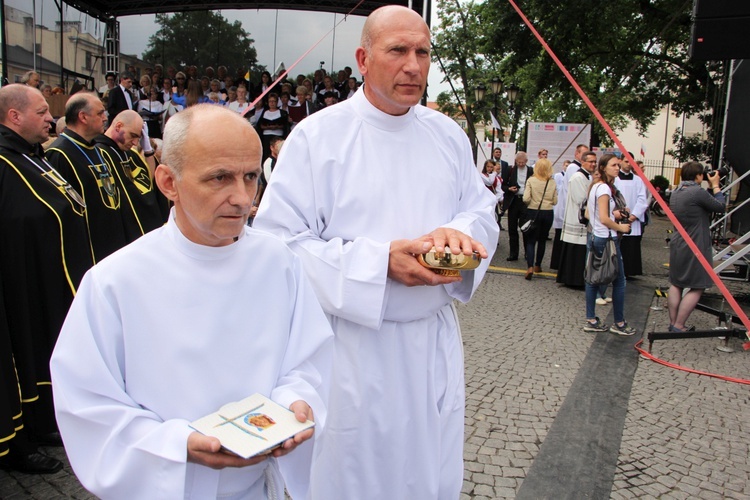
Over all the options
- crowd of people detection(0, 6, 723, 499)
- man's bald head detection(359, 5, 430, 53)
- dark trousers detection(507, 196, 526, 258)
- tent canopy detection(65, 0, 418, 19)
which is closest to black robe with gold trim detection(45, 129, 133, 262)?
crowd of people detection(0, 6, 723, 499)

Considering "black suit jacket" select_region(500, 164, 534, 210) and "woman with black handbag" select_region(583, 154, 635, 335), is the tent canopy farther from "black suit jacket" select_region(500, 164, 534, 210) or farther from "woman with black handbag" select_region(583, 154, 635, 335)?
"woman with black handbag" select_region(583, 154, 635, 335)

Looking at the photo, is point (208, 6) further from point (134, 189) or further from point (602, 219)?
point (602, 219)

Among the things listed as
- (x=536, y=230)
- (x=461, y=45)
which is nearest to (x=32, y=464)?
(x=536, y=230)

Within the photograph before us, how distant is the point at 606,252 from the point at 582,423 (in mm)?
2854

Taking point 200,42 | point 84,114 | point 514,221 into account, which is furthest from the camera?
point 200,42

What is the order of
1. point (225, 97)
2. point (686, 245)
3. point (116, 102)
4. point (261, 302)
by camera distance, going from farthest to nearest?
point (225, 97), point (116, 102), point (686, 245), point (261, 302)

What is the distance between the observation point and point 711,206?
641 cm

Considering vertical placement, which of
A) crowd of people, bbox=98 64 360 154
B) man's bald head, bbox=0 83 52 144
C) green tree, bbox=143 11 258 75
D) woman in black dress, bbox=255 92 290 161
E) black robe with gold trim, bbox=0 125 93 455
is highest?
green tree, bbox=143 11 258 75

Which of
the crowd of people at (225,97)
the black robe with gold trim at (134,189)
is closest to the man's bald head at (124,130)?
the black robe with gold trim at (134,189)

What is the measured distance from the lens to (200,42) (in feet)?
54.5

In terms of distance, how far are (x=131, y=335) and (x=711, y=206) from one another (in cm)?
655

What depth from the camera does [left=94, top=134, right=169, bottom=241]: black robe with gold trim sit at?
493cm

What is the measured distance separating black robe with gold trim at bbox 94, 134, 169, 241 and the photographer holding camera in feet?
17.8

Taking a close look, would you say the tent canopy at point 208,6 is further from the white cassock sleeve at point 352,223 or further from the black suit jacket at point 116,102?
the white cassock sleeve at point 352,223
